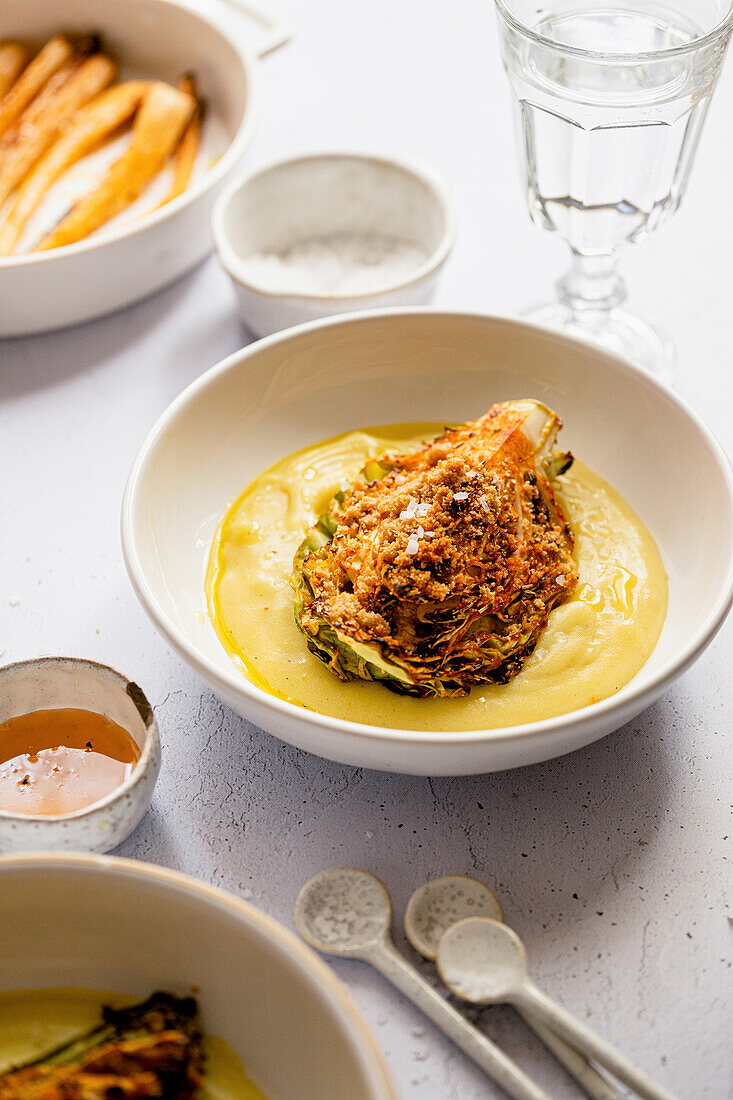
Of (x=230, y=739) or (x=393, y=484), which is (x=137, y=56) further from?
(x=230, y=739)

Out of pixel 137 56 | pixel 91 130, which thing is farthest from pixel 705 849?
pixel 137 56

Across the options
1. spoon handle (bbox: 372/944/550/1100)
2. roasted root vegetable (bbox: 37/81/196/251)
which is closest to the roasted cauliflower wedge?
spoon handle (bbox: 372/944/550/1100)

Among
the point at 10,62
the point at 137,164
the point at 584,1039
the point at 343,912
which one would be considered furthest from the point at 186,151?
the point at 584,1039

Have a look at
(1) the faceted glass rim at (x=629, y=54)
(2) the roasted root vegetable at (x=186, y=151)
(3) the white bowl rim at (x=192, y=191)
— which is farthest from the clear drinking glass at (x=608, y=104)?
(2) the roasted root vegetable at (x=186, y=151)

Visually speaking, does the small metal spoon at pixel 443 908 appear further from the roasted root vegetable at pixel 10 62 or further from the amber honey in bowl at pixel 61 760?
the roasted root vegetable at pixel 10 62

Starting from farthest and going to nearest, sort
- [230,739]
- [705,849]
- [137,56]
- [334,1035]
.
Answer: [137,56], [230,739], [705,849], [334,1035]

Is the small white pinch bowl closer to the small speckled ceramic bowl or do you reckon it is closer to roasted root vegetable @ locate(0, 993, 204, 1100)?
the small speckled ceramic bowl
